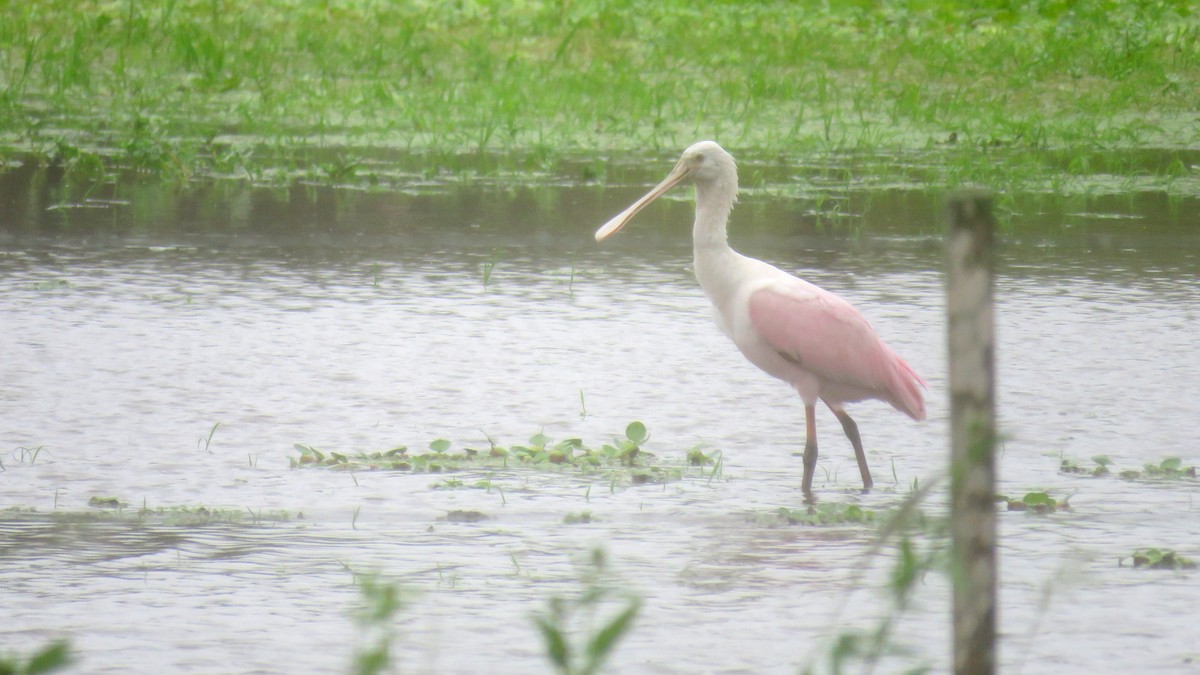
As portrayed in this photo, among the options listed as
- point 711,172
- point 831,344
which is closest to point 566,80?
point 711,172

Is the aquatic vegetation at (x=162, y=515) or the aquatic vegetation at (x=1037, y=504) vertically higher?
the aquatic vegetation at (x=1037, y=504)

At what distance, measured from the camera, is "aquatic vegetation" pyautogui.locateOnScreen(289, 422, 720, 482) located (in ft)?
17.7

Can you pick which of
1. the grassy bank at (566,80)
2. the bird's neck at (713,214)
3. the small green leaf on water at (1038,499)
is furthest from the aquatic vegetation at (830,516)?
the grassy bank at (566,80)

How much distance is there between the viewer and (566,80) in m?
14.6

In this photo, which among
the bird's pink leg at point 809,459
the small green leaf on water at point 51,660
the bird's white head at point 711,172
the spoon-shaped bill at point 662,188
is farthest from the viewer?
the spoon-shaped bill at point 662,188

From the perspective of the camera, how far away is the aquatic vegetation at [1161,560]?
4520 millimetres

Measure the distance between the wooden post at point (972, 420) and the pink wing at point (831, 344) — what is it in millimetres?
2895

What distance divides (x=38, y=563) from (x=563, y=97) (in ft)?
32.2

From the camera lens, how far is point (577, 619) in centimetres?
412

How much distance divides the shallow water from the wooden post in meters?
0.16

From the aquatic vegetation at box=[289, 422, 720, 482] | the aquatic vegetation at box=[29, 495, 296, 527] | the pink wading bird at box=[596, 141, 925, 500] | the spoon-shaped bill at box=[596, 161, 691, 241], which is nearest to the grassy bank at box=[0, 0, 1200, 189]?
the spoon-shaped bill at box=[596, 161, 691, 241]

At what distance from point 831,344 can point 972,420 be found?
9.86 feet

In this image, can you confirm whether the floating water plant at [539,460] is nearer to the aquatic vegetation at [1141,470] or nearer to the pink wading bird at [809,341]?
the pink wading bird at [809,341]

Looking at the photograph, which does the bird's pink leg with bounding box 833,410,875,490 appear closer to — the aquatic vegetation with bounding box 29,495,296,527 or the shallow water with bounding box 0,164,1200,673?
the shallow water with bounding box 0,164,1200,673
